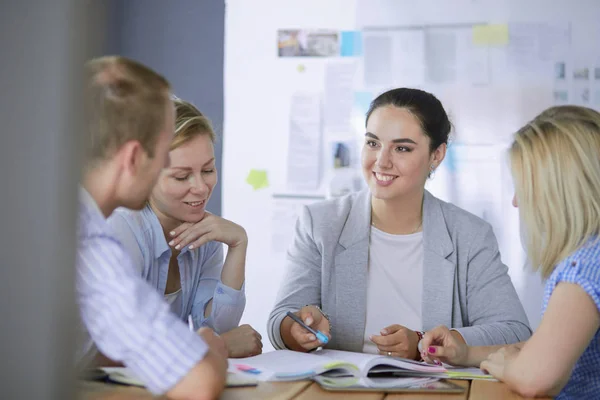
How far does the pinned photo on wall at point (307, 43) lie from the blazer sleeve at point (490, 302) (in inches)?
56.5

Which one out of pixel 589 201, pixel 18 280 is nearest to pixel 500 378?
pixel 589 201

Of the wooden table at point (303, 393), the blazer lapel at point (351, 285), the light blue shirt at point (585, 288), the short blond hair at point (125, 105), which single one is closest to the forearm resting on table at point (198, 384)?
the wooden table at point (303, 393)

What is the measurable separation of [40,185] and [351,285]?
→ 1597mm

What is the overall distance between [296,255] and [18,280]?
161cm

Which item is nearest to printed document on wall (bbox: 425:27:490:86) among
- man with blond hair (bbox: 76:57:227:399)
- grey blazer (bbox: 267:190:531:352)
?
grey blazer (bbox: 267:190:531:352)

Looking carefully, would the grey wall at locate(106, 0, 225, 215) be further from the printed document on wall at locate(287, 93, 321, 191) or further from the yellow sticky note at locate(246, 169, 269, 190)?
the printed document on wall at locate(287, 93, 321, 191)

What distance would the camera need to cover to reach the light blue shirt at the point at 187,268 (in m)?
1.61

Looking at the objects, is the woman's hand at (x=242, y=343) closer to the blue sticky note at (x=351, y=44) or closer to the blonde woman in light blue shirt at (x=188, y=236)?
the blonde woman in light blue shirt at (x=188, y=236)

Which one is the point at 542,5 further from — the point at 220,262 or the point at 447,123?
the point at 220,262

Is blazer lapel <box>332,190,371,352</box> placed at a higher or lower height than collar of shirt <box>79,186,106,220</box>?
lower

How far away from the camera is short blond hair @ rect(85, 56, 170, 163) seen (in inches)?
29.0

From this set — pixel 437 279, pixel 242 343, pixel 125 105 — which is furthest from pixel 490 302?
pixel 125 105

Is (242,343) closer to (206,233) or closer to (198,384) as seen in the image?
(206,233)

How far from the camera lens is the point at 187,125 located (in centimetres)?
171
